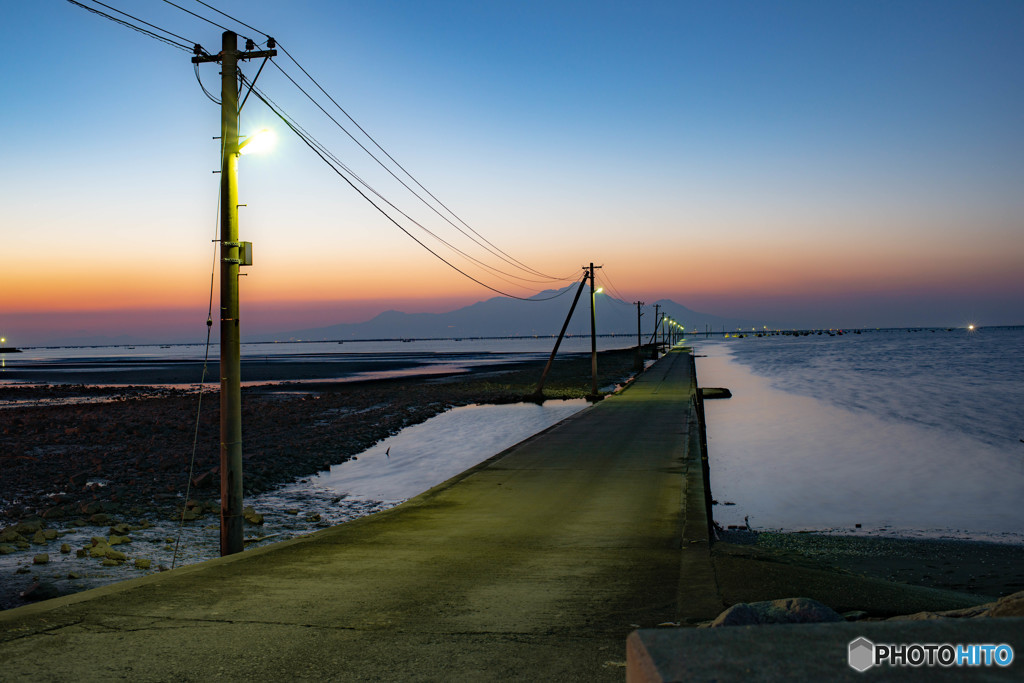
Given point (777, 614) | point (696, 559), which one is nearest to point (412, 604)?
point (777, 614)

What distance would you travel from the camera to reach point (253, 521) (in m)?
13.5

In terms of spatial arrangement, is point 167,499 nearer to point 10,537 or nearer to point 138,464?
point 10,537

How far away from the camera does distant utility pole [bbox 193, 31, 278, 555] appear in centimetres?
965

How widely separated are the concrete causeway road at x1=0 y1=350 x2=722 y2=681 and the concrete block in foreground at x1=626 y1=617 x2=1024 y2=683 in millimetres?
1806

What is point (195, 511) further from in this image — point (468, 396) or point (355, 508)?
point (468, 396)

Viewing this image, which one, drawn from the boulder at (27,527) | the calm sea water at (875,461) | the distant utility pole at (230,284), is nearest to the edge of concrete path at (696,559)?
the calm sea water at (875,461)

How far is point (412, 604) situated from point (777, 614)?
314 centimetres

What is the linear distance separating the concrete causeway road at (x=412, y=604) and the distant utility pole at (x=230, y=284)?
1361 mm

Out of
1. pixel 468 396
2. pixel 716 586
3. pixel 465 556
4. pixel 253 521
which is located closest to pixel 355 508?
pixel 253 521

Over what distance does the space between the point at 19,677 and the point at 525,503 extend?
7924 millimetres

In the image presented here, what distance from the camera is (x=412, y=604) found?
6359 millimetres

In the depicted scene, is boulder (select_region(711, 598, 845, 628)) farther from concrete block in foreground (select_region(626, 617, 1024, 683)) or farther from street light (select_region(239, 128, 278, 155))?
street light (select_region(239, 128, 278, 155))

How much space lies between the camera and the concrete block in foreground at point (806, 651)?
277 centimetres

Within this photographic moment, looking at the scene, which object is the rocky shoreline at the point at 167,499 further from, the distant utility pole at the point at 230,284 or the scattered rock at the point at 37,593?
the distant utility pole at the point at 230,284
